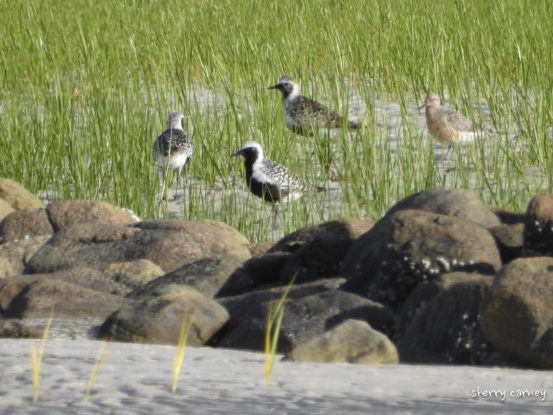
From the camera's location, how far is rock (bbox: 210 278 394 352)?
3.11 metres

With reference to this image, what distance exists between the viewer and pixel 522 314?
2.77m

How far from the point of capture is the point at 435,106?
7.48m

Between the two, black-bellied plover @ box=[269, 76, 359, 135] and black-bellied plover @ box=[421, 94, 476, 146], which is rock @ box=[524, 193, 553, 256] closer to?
black-bellied plover @ box=[421, 94, 476, 146]

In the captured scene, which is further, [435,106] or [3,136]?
[435,106]

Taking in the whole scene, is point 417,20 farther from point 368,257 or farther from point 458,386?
point 458,386

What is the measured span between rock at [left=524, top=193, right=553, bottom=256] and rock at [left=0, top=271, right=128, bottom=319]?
1.56 m

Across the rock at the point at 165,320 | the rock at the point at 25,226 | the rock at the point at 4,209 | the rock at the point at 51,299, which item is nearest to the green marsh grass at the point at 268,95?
the rock at the point at 4,209

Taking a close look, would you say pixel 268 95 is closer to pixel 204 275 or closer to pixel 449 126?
pixel 449 126

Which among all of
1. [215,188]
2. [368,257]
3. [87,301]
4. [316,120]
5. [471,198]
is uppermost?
[316,120]

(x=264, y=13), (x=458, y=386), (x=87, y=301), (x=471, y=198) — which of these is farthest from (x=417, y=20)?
(x=458, y=386)

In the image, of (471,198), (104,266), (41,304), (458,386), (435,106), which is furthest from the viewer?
(435,106)

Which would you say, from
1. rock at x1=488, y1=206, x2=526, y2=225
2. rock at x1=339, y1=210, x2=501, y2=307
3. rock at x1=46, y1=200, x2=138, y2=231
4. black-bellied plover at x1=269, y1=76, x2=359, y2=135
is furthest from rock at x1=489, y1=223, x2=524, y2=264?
black-bellied plover at x1=269, y1=76, x2=359, y2=135

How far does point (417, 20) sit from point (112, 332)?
7.31m

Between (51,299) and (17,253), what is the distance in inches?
42.9
